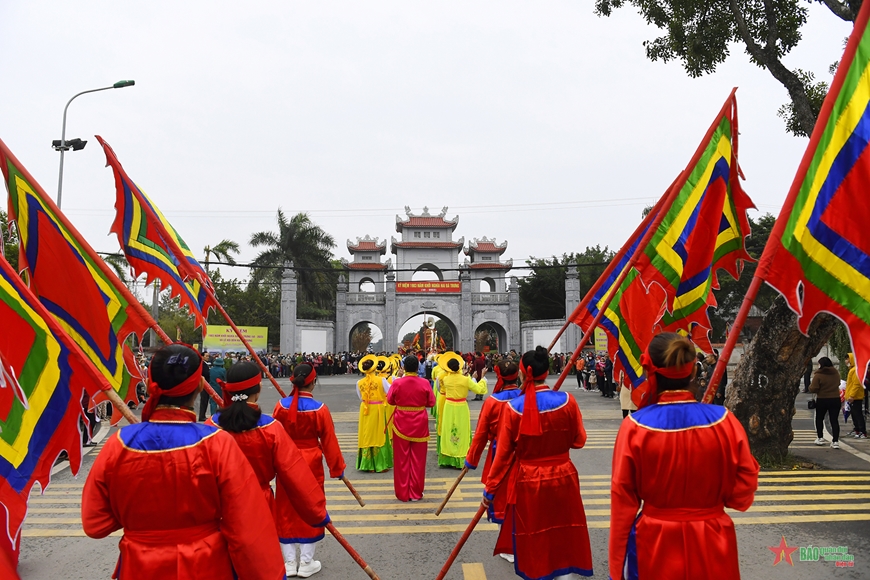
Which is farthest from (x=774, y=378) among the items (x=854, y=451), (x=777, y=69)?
(x=777, y=69)

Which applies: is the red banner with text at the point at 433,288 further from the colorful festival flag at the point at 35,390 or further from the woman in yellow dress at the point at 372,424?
the colorful festival flag at the point at 35,390

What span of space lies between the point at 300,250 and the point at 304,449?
1551 inches

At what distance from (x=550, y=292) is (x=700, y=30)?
1621 inches

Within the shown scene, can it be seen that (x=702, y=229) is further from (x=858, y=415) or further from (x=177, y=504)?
(x=858, y=415)

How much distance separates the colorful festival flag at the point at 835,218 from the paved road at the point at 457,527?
8.92 feet

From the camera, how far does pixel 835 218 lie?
303 cm

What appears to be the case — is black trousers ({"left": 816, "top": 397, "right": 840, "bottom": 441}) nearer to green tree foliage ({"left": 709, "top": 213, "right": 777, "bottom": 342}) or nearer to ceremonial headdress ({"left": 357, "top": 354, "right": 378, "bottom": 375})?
ceremonial headdress ({"left": 357, "top": 354, "right": 378, "bottom": 375})

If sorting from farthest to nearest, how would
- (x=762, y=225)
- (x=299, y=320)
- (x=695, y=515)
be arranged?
(x=299, y=320)
(x=762, y=225)
(x=695, y=515)

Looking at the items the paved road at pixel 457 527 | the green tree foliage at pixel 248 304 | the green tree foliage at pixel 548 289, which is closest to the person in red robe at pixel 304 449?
the paved road at pixel 457 527

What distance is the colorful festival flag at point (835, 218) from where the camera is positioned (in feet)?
9.68

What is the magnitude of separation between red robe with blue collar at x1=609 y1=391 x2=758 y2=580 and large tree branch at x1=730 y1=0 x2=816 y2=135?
290 inches

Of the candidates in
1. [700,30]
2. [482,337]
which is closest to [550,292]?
[482,337]

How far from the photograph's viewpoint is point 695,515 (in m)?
2.75

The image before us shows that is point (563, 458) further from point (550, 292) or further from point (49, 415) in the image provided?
point (550, 292)
